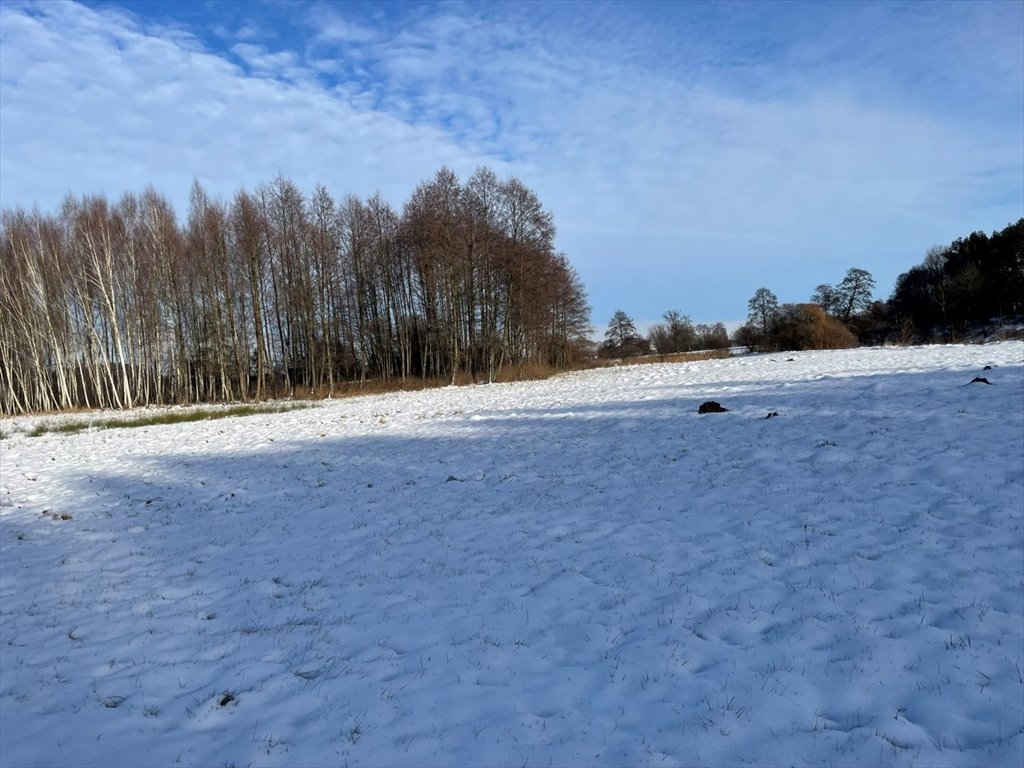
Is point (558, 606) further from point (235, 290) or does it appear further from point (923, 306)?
point (923, 306)

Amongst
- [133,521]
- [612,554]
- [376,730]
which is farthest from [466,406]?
[376,730]

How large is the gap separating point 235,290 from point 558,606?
134 ft

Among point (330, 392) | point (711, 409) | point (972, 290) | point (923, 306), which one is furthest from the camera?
point (923, 306)

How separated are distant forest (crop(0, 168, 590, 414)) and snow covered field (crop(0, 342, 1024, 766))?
1124 inches

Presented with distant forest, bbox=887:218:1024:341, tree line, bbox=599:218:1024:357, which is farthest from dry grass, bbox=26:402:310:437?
distant forest, bbox=887:218:1024:341

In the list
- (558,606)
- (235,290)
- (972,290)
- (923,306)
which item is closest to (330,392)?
(235,290)

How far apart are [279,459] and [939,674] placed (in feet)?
43.7

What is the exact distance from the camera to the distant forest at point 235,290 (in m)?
38.0

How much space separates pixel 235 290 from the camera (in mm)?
39906

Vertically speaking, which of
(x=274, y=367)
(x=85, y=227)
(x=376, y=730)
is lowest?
(x=376, y=730)

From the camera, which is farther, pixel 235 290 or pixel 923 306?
pixel 923 306

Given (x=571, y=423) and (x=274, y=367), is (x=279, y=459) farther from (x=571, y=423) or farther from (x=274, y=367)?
(x=274, y=367)

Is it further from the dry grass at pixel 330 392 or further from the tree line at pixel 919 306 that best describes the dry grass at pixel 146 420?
the tree line at pixel 919 306

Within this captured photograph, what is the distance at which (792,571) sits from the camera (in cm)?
555
